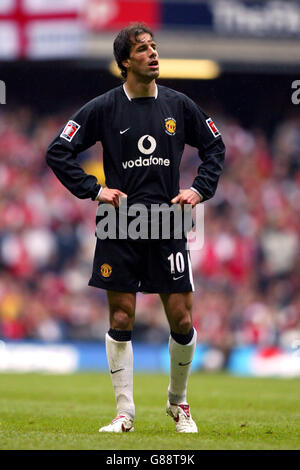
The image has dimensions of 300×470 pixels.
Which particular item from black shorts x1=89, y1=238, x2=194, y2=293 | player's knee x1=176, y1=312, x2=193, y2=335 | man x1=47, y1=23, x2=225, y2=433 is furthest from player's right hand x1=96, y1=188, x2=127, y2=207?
player's knee x1=176, y1=312, x2=193, y2=335

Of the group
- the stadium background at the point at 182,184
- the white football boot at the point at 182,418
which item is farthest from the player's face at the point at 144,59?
the stadium background at the point at 182,184

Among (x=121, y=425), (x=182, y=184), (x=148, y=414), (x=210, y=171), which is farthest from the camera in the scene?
(x=182, y=184)

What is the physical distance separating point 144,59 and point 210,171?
856 millimetres

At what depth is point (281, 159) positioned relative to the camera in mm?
22156

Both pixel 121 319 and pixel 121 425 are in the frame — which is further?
pixel 121 319

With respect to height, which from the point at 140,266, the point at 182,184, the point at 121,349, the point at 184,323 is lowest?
the point at 121,349

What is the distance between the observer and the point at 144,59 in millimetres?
5906

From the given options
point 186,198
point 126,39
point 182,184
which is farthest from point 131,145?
point 182,184

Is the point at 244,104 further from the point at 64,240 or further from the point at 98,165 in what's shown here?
the point at 64,240

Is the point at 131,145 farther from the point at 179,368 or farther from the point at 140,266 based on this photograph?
the point at 179,368

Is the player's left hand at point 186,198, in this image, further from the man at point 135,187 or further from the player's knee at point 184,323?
the player's knee at point 184,323

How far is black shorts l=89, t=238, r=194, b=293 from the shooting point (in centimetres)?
582

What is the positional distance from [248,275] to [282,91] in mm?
5911
